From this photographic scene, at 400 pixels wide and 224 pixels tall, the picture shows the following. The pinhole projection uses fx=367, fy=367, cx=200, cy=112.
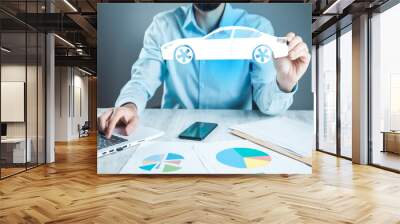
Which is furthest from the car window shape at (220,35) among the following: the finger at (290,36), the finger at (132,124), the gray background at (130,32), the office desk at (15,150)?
the office desk at (15,150)

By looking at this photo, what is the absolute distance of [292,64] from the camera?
6.29 metres

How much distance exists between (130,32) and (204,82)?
5.02 feet

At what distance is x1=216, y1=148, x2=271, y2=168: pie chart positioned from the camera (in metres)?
6.23

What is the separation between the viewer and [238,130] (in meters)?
6.21

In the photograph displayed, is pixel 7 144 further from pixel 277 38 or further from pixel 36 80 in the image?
pixel 277 38

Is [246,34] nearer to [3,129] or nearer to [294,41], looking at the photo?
[294,41]

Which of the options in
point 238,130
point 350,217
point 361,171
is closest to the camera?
point 350,217

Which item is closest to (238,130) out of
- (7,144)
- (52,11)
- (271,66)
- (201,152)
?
(201,152)

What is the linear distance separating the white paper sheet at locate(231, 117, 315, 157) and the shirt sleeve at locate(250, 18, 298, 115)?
0.19 meters

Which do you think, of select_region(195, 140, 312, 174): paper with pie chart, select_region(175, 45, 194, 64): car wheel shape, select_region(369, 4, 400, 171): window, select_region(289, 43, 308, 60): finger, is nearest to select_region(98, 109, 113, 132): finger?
select_region(175, 45, 194, 64): car wheel shape

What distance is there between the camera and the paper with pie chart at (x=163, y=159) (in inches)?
245

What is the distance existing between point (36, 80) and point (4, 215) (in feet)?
14.1

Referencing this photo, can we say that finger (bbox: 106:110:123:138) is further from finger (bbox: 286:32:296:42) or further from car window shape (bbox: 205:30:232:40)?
finger (bbox: 286:32:296:42)

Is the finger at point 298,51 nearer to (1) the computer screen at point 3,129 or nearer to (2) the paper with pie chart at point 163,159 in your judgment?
(2) the paper with pie chart at point 163,159
